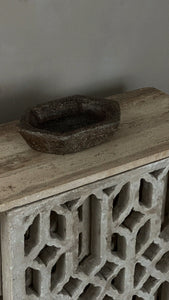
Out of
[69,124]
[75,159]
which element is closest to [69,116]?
[69,124]

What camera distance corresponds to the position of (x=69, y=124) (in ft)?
4.75

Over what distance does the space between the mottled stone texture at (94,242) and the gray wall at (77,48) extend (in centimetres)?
31

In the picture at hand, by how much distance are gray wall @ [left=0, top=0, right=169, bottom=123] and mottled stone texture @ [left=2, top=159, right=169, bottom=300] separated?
1.02 ft

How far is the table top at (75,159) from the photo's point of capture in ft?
4.09

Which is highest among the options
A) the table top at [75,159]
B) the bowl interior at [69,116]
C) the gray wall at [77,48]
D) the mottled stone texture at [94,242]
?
the gray wall at [77,48]

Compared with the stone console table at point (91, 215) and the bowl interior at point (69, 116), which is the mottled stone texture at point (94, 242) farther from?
the bowl interior at point (69, 116)

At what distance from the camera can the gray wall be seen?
147cm

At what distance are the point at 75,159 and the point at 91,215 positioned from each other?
13 cm

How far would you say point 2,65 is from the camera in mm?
1468

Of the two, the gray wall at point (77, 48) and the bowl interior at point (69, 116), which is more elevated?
the gray wall at point (77, 48)

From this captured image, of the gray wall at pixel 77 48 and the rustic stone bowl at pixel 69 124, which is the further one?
the gray wall at pixel 77 48

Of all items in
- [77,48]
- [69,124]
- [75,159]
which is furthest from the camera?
[77,48]

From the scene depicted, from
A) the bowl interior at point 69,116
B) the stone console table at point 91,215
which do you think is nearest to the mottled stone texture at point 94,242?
the stone console table at point 91,215

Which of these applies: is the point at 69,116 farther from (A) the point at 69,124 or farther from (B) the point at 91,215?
(B) the point at 91,215
